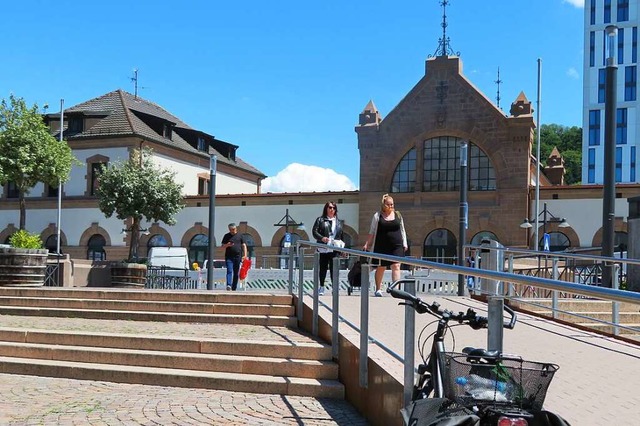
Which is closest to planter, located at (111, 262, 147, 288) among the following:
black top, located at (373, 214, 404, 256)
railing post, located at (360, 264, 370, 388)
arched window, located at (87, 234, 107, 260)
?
black top, located at (373, 214, 404, 256)

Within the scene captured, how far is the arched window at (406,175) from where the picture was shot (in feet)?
133

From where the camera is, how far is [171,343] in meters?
8.45

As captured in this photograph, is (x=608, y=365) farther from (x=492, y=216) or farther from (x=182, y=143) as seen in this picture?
(x=182, y=143)

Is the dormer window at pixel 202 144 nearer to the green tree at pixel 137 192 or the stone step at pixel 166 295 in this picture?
the green tree at pixel 137 192

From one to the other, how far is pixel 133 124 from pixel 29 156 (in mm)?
22763

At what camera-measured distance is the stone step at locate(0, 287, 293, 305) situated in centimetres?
1074

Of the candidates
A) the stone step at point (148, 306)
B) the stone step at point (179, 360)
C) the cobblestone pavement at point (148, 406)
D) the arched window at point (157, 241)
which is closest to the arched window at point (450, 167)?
the arched window at point (157, 241)

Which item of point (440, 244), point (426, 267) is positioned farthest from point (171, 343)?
point (440, 244)

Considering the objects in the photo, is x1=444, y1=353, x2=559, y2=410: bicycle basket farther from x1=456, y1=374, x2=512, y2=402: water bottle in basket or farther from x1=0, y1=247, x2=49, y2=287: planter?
x1=0, y1=247, x2=49, y2=287: planter

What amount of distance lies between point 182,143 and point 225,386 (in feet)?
145

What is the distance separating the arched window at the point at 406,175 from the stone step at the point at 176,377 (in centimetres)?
3318

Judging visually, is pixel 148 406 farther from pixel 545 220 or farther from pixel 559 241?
pixel 559 241

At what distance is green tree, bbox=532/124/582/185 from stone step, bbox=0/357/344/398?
87923 mm

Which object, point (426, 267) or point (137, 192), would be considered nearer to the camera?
point (426, 267)
